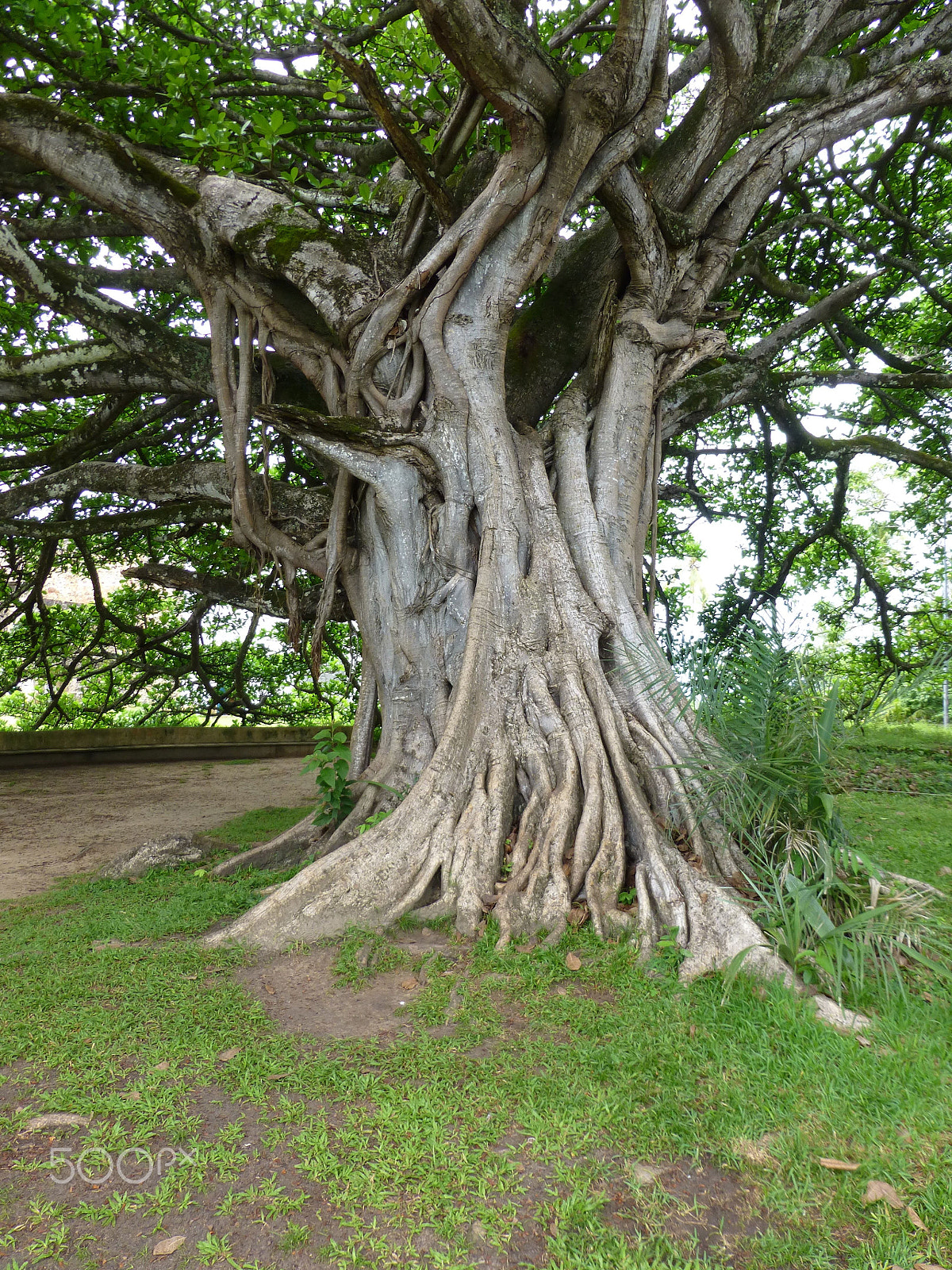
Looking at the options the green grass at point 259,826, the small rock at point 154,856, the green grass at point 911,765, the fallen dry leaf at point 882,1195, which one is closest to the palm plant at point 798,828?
the fallen dry leaf at point 882,1195

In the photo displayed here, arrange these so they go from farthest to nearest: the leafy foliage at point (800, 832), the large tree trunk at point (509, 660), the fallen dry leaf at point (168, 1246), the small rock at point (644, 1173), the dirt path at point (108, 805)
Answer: the dirt path at point (108, 805)
the large tree trunk at point (509, 660)
the leafy foliage at point (800, 832)
the small rock at point (644, 1173)
the fallen dry leaf at point (168, 1246)

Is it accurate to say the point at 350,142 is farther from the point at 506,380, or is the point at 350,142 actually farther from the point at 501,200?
the point at 501,200

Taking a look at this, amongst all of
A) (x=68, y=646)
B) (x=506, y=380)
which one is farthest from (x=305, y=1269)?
(x=68, y=646)

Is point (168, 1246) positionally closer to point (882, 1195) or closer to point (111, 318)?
point (882, 1195)

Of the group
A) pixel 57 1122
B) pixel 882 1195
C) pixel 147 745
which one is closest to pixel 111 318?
pixel 57 1122

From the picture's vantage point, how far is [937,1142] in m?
1.89

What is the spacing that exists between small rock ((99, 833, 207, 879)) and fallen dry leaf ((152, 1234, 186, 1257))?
3.26 meters

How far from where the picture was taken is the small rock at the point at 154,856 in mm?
4668

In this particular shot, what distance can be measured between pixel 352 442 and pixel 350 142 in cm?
428

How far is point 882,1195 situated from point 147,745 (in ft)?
34.1

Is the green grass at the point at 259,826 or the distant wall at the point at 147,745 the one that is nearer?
the green grass at the point at 259,826

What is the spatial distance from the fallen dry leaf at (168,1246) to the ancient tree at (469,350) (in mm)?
1511

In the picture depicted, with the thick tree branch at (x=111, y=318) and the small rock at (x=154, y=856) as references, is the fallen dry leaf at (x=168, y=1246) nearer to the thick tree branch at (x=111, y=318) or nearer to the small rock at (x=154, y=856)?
the small rock at (x=154, y=856)

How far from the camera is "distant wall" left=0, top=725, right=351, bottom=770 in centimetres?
944
